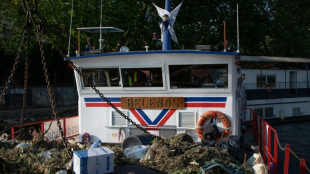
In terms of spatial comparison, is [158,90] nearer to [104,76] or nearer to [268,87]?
[104,76]

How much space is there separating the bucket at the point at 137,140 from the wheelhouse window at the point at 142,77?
5.29 ft

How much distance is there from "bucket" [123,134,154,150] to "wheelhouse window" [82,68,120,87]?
1.85 m

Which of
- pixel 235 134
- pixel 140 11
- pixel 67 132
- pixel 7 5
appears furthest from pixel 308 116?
pixel 7 5

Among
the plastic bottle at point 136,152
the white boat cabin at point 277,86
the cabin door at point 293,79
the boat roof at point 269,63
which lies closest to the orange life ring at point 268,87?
the white boat cabin at point 277,86

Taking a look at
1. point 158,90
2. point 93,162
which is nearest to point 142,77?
point 158,90

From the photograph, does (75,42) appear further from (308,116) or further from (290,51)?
(290,51)

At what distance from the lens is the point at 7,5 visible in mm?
22062

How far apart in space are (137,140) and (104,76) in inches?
95.4

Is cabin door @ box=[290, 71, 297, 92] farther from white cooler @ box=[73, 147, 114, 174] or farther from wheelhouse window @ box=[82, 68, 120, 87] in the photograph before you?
white cooler @ box=[73, 147, 114, 174]

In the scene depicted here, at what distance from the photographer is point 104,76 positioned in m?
9.80

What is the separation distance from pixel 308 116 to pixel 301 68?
613cm

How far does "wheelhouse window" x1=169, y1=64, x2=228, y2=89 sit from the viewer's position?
29.9 ft

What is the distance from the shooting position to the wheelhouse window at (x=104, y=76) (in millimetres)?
9680

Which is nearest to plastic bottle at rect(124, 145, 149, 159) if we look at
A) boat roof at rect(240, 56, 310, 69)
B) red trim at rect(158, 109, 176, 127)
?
red trim at rect(158, 109, 176, 127)
